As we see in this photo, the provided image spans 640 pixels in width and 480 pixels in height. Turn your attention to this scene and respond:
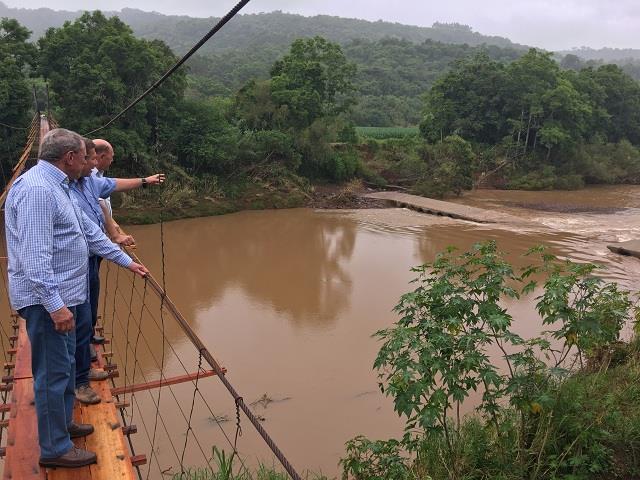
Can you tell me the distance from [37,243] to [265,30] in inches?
2455

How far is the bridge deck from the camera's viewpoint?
1806 mm

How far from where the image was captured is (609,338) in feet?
9.53

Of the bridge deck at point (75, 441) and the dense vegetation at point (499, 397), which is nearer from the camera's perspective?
the bridge deck at point (75, 441)

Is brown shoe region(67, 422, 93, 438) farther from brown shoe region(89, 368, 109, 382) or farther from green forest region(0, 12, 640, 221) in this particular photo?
green forest region(0, 12, 640, 221)

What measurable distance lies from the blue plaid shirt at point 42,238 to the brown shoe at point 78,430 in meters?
0.47

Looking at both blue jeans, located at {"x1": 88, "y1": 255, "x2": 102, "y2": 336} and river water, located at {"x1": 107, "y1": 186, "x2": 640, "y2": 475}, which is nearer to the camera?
blue jeans, located at {"x1": 88, "y1": 255, "x2": 102, "y2": 336}

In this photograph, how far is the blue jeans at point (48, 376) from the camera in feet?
5.72

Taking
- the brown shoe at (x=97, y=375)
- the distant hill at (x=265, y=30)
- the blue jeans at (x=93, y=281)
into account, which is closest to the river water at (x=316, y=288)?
the brown shoe at (x=97, y=375)

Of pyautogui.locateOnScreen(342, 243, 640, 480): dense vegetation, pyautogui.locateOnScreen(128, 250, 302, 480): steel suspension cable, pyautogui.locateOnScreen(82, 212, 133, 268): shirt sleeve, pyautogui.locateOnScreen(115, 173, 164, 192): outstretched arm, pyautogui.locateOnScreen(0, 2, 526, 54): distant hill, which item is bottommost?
pyautogui.locateOnScreen(342, 243, 640, 480): dense vegetation

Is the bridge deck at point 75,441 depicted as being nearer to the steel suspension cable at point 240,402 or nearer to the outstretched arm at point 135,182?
the steel suspension cable at point 240,402

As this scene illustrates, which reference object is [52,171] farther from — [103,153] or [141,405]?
[141,405]

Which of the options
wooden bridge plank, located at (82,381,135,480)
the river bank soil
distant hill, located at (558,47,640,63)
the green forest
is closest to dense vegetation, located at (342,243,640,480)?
wooden bridge plank, located at (82,381,135,480)

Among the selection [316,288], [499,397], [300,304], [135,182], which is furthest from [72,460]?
[316,288]

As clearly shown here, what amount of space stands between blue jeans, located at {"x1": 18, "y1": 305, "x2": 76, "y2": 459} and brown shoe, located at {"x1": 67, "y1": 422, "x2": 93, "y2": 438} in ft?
0.53
